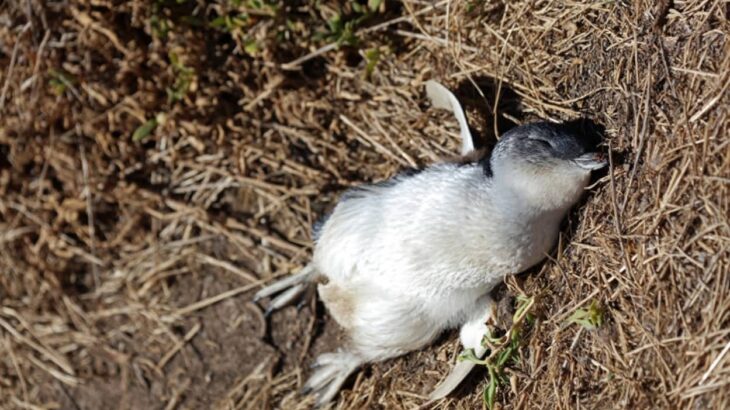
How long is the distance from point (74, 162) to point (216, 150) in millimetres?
706

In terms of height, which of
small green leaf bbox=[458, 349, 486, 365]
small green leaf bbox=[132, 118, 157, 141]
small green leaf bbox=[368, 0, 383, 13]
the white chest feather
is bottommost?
small green leaf bbox=[458, 349, 486, 365]

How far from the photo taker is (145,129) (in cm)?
423

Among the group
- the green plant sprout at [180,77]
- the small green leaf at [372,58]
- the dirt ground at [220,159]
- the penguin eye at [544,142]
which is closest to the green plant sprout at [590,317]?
the dirt ground at [220,159]

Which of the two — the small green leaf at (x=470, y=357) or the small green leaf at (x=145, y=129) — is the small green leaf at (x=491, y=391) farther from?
the small green leaf at (x=145, y=129)

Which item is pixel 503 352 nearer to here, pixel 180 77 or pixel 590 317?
pixel 590 317

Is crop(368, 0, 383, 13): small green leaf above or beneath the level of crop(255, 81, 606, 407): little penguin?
above

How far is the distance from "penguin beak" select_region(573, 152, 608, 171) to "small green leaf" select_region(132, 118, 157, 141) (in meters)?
2.08

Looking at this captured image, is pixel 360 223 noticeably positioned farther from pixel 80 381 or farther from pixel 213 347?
pixel 80 381

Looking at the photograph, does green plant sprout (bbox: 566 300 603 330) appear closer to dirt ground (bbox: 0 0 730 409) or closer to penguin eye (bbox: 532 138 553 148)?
dirt ground (bbox: 0 0 730 409)

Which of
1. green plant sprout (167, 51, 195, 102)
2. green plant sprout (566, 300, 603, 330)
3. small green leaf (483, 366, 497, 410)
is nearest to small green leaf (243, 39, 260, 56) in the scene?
green plant sprout (167, 51, 195, 102)

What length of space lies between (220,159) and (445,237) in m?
1.47

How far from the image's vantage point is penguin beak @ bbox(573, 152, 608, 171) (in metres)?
3.03

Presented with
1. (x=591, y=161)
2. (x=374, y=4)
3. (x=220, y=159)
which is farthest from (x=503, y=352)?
(x=220, y=159)

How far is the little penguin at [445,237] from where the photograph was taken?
3.08 metres
